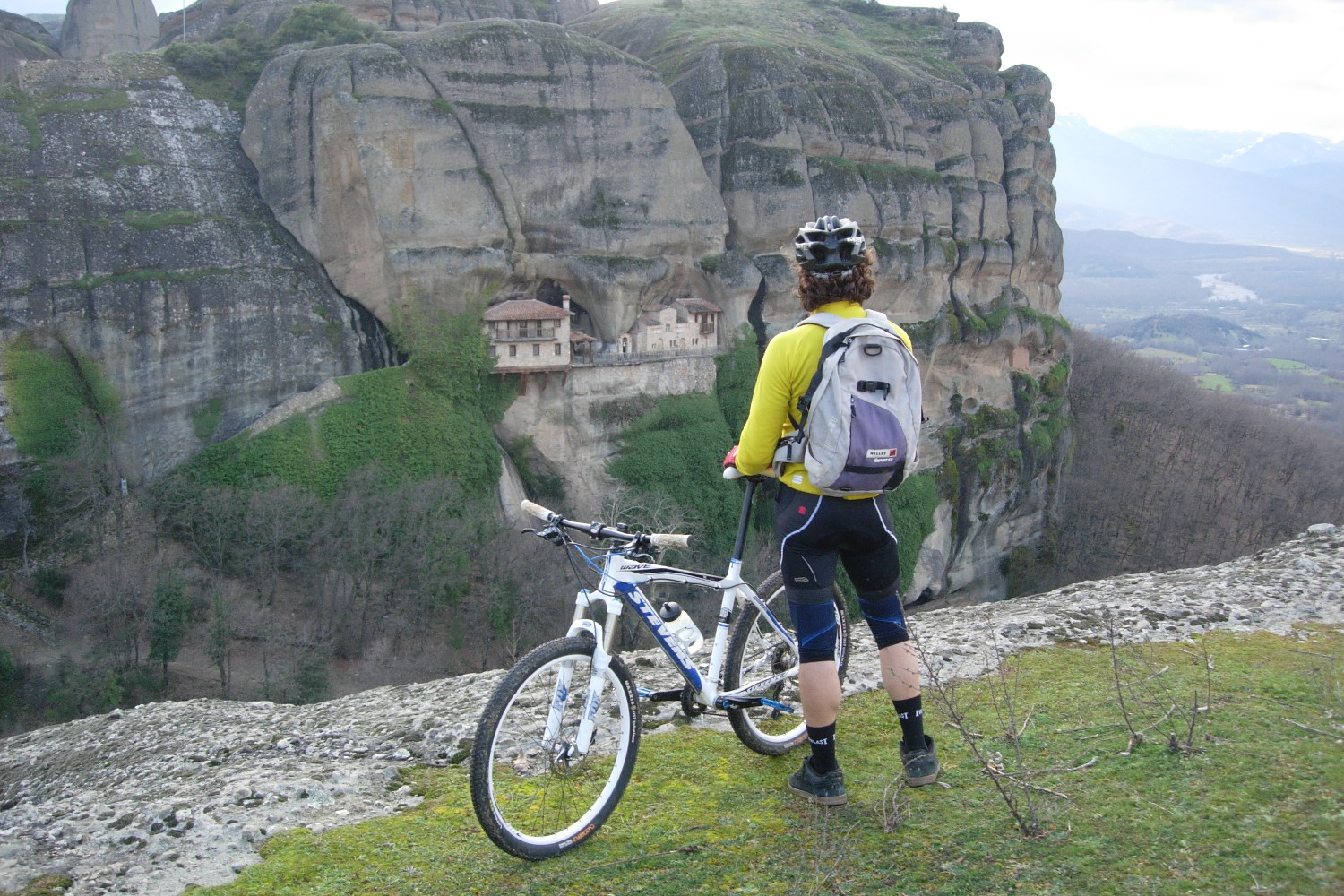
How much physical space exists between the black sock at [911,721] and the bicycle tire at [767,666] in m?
0.52

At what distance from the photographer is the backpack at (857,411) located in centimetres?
381

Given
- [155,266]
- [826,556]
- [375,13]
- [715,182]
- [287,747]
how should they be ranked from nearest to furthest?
[826,556] < [287,747] < [155,266] < [715,182] < [375,13]

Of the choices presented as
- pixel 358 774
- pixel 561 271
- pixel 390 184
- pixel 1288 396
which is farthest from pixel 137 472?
pixel 1288 396

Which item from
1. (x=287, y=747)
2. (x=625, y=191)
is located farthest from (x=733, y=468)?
(x=625, y=191)

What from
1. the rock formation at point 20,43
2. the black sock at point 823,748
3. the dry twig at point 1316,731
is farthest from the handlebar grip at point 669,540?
the rock formation at point 20,43

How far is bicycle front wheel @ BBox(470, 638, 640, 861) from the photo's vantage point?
3.68 m

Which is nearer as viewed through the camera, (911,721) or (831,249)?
(831,249)

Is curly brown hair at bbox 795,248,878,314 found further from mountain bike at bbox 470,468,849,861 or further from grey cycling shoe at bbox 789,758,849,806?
grey cycling shoe at bbox 789,758,849,806

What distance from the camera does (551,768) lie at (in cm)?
397

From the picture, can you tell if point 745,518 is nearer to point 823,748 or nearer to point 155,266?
point 823,748

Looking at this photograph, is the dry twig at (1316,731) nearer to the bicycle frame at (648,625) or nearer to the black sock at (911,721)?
the black sock at (911,721)

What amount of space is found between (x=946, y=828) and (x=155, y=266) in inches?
899

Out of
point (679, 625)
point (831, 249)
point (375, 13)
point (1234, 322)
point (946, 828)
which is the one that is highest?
point (375, 13)

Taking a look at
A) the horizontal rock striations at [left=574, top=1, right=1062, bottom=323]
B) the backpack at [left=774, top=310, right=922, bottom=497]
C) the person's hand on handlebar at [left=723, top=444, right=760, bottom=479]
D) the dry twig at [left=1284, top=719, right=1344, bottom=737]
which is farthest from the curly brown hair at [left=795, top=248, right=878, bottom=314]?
the horizontal rock striations at [left=574, top=1, right=1062, bottom=323]
